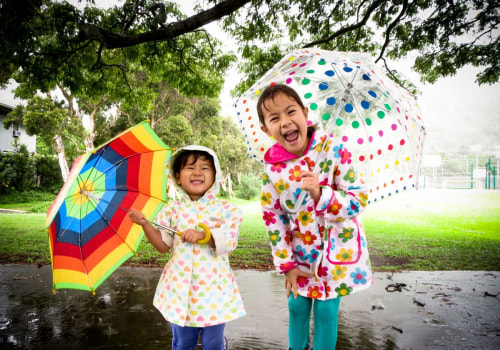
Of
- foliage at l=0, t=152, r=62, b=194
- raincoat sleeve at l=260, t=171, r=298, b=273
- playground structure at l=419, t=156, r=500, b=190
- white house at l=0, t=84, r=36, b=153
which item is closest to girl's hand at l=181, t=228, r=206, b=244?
raincoat sleeve at l=260, t=171, r=298, b=273

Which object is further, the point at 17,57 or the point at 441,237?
the point at 441,237

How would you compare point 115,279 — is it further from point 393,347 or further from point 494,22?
point 494,22

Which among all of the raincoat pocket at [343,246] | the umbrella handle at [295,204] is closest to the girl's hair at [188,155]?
the umbrella handle at [295,204]

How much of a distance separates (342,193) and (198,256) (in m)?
0.88

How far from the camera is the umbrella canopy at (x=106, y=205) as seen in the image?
1771 millimetres

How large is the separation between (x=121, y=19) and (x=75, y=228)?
17.4ft

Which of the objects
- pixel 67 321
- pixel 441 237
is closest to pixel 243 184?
pixel 441 237

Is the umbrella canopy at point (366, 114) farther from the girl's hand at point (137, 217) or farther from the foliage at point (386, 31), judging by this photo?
the foliage at point (386, 31)

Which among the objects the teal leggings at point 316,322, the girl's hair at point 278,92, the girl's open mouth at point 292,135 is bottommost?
the teal leggings at point 316,322

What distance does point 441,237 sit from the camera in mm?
8383

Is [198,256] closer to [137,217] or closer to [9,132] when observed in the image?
[137,217]

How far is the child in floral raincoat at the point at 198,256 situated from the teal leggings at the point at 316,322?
0.31 meters

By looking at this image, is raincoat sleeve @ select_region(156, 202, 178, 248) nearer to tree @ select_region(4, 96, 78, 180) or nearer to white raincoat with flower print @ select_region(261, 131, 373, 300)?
white raincoat with flower print @ select_region(261, 131, 373, 300)

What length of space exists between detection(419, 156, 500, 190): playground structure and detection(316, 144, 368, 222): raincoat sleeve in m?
30.0
